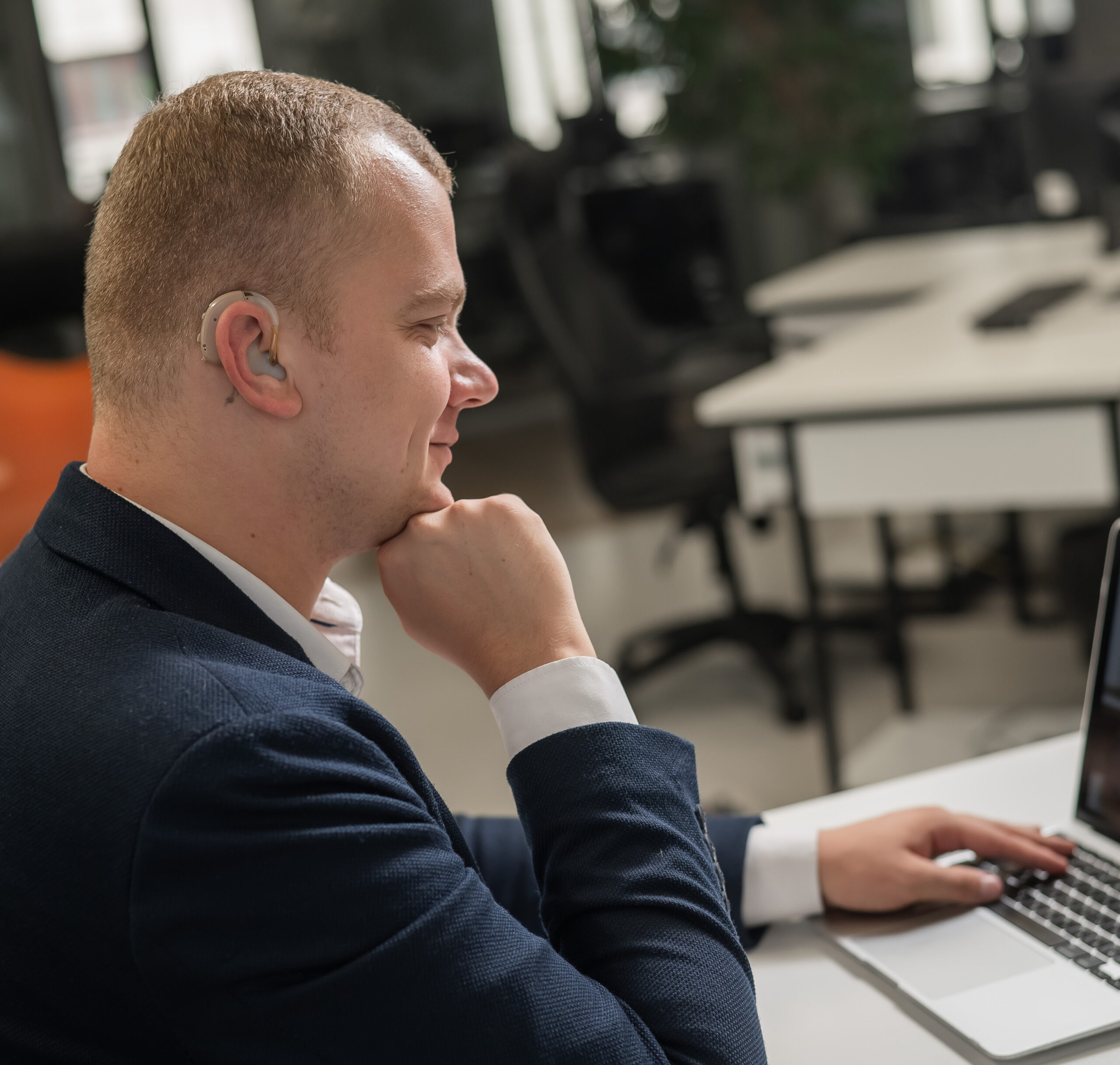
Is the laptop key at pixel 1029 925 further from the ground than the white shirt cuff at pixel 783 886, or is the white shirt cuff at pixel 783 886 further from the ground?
the white shirt cuff at pixel 783 886

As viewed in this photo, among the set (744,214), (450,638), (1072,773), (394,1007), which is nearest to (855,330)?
(1072,773)

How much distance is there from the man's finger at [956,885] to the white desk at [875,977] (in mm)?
74

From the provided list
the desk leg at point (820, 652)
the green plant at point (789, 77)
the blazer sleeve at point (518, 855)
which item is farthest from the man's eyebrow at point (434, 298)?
the green plant at point (789, 77)

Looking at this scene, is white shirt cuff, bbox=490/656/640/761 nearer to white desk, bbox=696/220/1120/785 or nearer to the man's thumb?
the man's thumb

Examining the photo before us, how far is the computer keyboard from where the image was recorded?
88cm

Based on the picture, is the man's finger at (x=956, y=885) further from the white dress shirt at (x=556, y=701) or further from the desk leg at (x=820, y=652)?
the desk leg at (x=820, y=652)

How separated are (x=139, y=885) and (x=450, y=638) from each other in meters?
0.29

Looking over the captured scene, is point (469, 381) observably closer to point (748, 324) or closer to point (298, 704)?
point (298, 704)

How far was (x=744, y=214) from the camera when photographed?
240 inches

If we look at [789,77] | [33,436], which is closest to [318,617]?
[33,436]

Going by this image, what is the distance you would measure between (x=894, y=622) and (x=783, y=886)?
229 cm

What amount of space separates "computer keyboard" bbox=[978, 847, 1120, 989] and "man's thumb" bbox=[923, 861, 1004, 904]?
0.01 metres

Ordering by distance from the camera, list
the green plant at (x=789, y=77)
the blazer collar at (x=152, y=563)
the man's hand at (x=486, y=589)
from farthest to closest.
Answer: the green plant at (x=789, y=77) < the man's hand at (x=486, y=589) < the blazer collar at (x=152, y=563)

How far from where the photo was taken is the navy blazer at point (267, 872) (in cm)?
65
